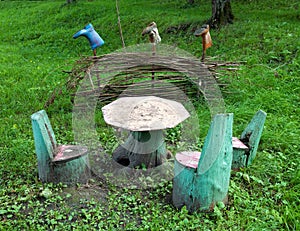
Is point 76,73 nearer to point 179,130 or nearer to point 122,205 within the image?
point 179,130

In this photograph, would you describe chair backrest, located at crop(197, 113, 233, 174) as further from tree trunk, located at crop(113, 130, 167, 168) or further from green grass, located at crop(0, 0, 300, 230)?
tree trunk, located at crop(113, 130, 167, 168)

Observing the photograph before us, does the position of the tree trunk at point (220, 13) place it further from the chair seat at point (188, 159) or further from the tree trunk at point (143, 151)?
the chair seat at point (188, 159)

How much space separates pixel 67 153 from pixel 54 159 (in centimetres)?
15

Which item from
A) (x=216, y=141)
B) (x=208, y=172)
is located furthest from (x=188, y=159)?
→ (x=216, y=141)

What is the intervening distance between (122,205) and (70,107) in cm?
257

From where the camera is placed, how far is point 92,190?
333 cm

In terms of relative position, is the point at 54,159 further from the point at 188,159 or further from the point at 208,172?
the point at 208,172

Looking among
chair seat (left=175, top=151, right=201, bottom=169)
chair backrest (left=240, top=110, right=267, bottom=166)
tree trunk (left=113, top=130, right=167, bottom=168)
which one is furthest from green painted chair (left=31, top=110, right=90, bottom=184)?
chair backrest (left=240, top=110, right=267, bottom=166)

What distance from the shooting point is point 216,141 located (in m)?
2.72

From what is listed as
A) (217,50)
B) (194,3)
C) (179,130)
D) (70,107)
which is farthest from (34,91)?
(194,3)

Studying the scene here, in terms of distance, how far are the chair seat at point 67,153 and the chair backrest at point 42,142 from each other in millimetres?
64

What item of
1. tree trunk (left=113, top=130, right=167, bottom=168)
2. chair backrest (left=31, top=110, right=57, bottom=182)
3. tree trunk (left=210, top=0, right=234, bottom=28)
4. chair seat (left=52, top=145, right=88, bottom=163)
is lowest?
tree trunk (left=113, top=130, right=167, bottom=168)

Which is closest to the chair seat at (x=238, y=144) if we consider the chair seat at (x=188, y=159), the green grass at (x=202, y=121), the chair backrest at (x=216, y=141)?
the green grass at (x=202, y=121)

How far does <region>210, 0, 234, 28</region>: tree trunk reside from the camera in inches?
319
